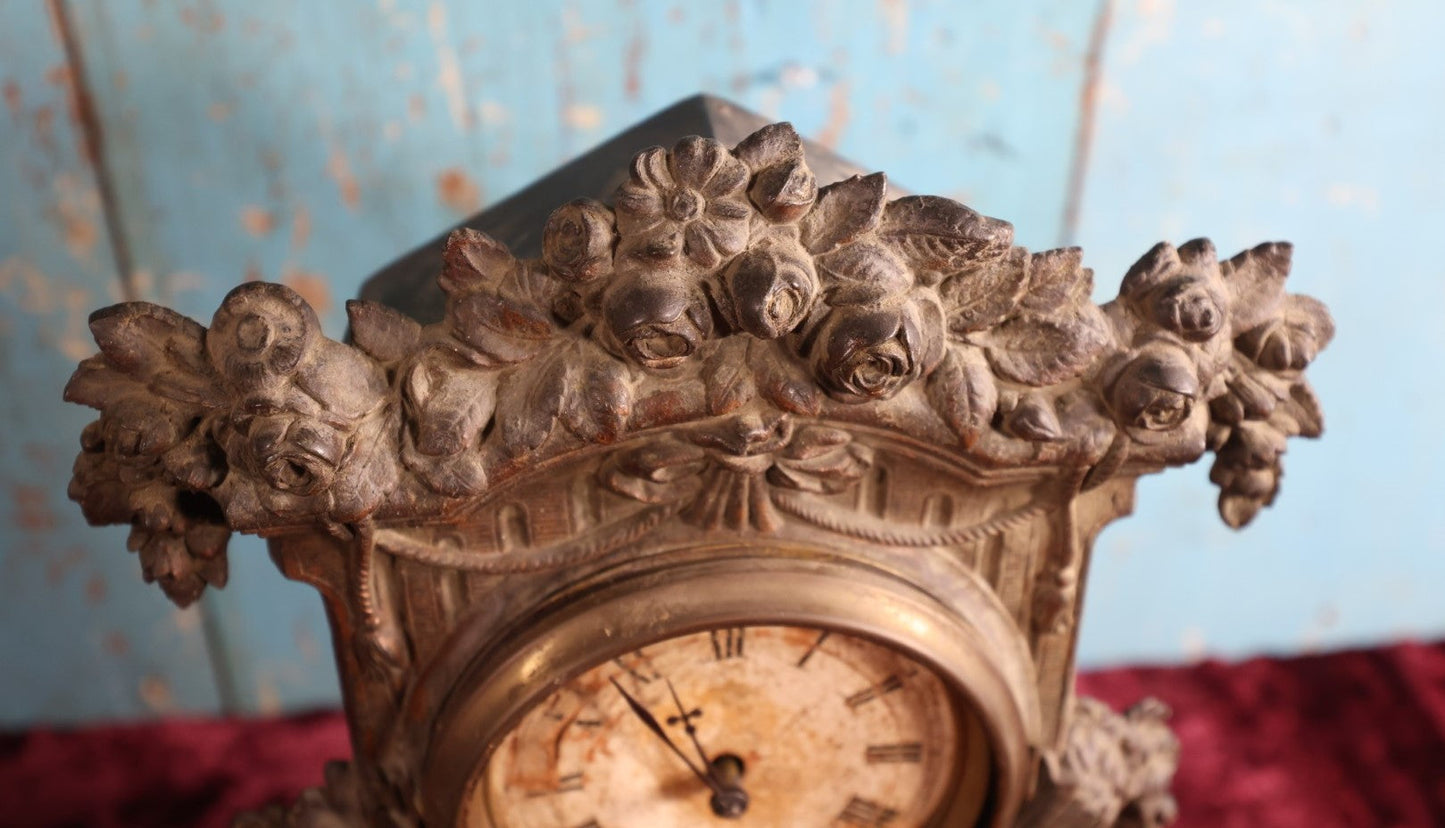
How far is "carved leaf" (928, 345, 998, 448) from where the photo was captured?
731mm

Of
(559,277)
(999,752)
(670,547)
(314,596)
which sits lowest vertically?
(999,752)

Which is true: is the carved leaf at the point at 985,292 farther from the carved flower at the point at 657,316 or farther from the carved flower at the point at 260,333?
the carved flower at the point at 260,333

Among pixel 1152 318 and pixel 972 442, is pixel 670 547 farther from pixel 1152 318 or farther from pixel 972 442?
pixel 1152 318

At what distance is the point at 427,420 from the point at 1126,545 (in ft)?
3.81

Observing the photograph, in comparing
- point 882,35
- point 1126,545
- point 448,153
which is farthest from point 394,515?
point 1126,545

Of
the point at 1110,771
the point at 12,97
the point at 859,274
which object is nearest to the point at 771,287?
the point at 859,274

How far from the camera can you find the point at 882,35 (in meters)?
1.19

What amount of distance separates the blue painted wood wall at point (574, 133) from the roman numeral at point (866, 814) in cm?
63

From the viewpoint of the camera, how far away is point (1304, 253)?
1.38 m

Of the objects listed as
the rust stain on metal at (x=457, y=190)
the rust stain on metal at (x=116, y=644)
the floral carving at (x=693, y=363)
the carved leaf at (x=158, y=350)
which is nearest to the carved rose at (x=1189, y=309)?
the floral carving at (x=693, y=363)

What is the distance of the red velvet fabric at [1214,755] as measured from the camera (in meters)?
1.43

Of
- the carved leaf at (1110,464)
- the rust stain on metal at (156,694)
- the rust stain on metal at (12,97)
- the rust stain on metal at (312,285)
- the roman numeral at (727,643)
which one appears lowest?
the roman numeral at (727,643)

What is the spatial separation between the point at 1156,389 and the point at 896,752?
313mm

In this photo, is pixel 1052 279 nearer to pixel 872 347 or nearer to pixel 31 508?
pixel 872 347
